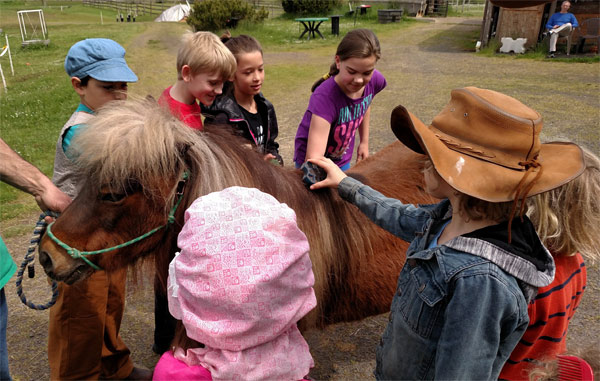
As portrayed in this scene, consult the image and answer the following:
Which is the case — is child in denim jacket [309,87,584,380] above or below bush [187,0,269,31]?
below

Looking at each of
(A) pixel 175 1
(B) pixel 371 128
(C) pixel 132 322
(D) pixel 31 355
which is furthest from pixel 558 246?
(A) pixel 175 1

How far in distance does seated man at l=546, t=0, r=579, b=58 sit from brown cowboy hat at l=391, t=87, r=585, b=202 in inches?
565

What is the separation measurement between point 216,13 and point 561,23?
15.2 m

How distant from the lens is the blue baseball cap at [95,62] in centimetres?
217

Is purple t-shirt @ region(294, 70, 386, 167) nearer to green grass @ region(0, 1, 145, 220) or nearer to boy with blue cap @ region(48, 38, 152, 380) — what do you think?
boy with blue cap @ region(48, 38, 152, 380)

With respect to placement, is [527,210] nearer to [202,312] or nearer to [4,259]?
[202,312]

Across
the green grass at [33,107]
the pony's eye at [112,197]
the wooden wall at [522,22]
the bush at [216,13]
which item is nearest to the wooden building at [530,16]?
the wooden wall at [522,22]

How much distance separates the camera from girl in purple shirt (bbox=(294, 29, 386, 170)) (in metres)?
2.58

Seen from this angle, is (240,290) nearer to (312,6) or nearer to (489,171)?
(489,171)

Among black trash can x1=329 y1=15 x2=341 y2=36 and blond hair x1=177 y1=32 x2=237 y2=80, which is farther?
black trash can x1=329 y1=15 x2=341 y2=36

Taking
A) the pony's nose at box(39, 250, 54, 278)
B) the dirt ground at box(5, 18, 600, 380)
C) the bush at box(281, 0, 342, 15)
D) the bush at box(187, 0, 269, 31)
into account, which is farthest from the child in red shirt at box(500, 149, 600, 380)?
the bush at box(281, 0, 342, 15)

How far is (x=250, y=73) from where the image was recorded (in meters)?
2.64

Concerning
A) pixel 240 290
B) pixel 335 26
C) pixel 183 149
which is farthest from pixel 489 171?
pixel 335 26

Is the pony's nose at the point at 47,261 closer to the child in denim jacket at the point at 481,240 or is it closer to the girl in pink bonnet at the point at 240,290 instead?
the girl in pink bonnet at the point at 240,290
